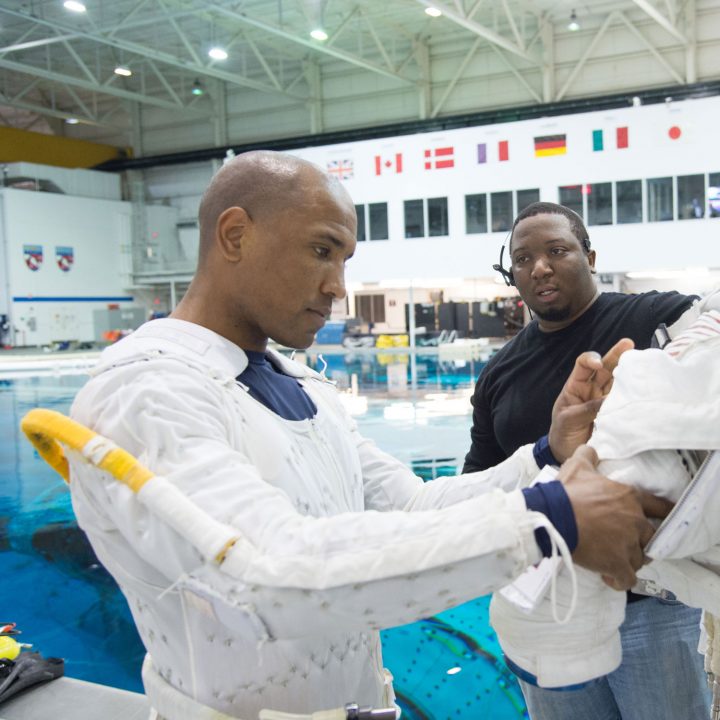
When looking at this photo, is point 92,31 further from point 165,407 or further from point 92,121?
point 165,407

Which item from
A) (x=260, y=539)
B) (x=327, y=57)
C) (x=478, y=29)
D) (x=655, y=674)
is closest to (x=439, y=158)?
(x=478, y=29)

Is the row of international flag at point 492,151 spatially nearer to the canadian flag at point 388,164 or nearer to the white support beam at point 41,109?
the canadian flag at point 388,164

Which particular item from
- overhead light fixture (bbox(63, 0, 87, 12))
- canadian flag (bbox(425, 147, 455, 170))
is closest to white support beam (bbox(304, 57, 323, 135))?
canadian flag (bbox(425, 147, 455, 170))

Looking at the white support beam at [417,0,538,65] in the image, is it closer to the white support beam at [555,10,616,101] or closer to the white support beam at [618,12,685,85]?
the white support beam at [555,10,616,101]

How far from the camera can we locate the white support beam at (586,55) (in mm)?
22531

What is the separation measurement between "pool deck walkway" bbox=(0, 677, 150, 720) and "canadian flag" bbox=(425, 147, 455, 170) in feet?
68.6

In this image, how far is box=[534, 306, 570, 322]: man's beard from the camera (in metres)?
2.59

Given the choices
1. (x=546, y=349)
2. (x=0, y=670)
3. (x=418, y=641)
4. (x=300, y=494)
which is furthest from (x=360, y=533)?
(x=418, y=641)

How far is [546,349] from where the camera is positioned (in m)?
2.65

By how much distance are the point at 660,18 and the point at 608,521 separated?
21259mm

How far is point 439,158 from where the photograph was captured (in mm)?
22547

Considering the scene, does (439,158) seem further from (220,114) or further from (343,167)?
(220,114)

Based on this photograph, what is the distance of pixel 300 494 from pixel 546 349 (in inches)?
55.2

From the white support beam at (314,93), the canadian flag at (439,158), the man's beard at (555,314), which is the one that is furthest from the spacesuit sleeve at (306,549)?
the white support beam at (314,93)
